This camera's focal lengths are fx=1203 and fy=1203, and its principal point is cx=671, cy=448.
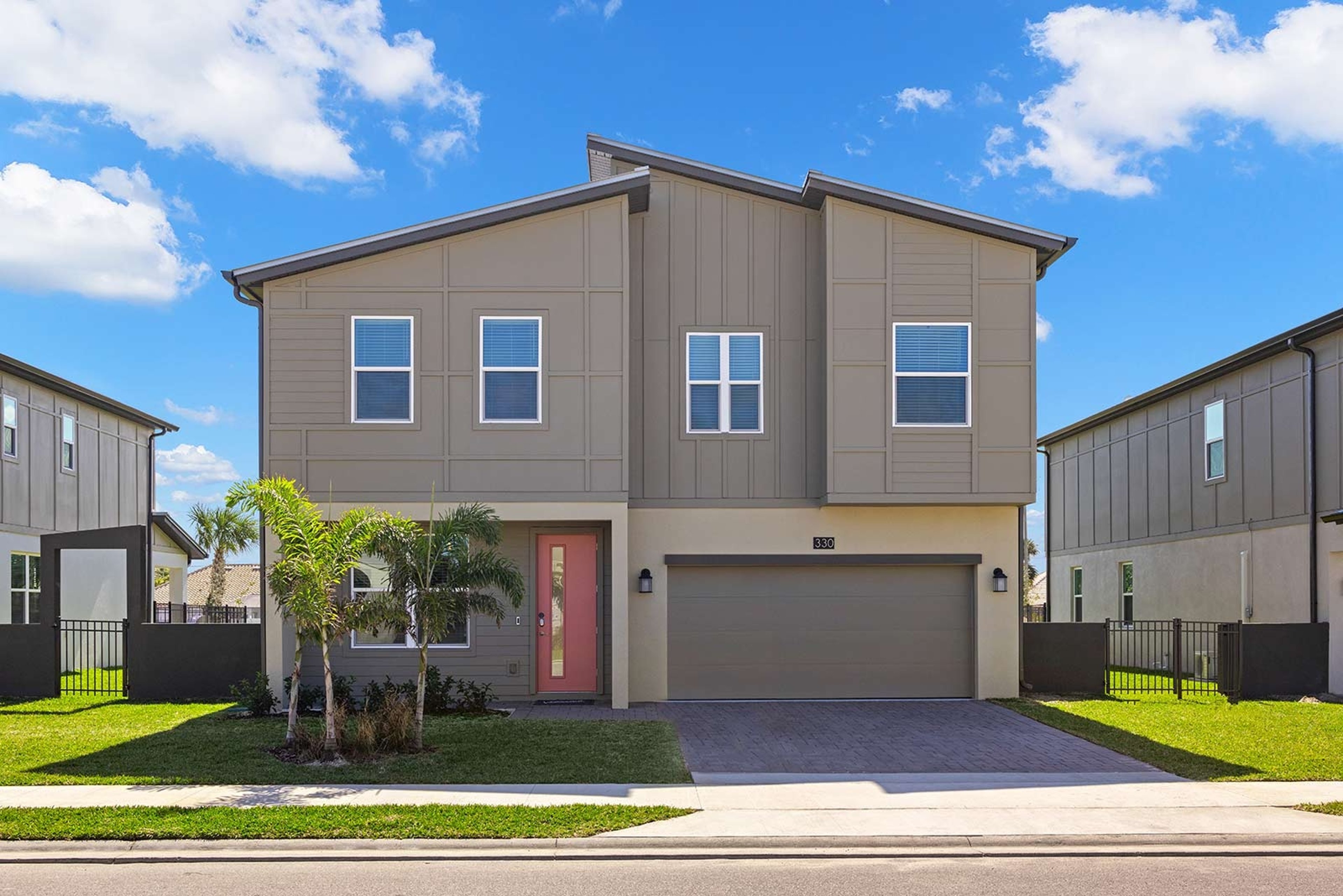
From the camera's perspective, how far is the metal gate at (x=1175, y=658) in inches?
707

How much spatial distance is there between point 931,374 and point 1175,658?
593cm

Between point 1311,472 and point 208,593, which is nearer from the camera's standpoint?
point 1311,472

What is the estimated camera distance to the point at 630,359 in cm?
1719

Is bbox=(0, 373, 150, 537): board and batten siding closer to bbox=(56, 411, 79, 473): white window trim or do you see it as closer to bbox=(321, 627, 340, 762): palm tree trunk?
bbox=(56, 411, 79, 473): white window trim

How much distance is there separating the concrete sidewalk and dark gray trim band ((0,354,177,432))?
13989 mm

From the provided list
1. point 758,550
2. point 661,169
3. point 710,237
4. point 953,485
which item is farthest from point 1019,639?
point 661,169

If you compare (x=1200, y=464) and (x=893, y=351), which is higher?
(x=893, y=351)

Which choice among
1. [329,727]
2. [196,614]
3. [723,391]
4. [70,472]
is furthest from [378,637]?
[196,614]

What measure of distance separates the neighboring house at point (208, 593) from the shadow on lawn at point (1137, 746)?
18660 mm

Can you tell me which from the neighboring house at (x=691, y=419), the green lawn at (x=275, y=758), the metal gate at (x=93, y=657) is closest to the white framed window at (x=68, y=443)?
the metal gate at (x=93, y=657)

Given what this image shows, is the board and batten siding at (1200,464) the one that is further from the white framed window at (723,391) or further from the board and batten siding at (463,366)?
the board and batten siding at (463,366)

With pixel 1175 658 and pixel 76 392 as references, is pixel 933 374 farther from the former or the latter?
pixel 76 392

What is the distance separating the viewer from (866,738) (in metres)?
13.9

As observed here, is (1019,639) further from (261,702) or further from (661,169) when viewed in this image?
(261,702)
